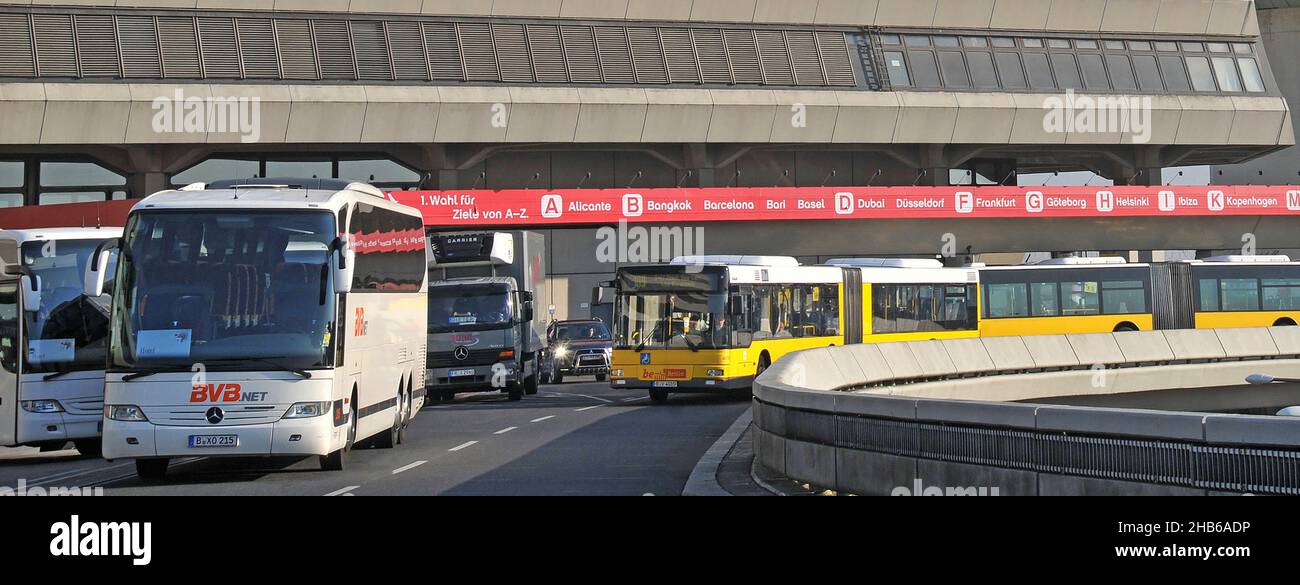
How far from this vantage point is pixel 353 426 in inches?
653

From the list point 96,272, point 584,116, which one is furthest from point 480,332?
point 584,116

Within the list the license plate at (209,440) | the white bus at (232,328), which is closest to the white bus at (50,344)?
the white bus at (232,328)

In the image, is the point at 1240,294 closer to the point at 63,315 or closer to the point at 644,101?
the point at 644,101

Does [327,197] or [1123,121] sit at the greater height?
[1123,121]

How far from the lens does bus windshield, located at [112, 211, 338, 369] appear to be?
49.7ft

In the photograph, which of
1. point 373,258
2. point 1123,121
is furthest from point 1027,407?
point 1123,121

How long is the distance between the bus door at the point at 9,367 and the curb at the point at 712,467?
28.0 ft

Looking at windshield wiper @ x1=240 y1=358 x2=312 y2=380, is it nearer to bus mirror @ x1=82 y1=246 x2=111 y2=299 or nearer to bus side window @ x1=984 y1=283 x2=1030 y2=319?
bus mirror @ x1=82 y1=246 x2=111 y2=299

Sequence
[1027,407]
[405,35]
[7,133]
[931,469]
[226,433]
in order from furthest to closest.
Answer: [405,35] < [7,133] < [226,433] < [931,469] < [1027,407]

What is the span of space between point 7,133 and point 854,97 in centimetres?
2749

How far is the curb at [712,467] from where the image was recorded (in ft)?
43.7

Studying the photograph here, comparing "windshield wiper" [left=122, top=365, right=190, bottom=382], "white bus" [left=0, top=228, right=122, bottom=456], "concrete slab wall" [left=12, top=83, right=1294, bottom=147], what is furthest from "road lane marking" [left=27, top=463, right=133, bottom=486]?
"concrete slab wall" [left=12, top=83, right=1294, bottom=147]

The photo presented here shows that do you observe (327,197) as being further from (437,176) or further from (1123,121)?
(1123,121)

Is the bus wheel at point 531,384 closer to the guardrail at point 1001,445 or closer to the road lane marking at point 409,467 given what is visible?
the guardrail at point 1001,445
